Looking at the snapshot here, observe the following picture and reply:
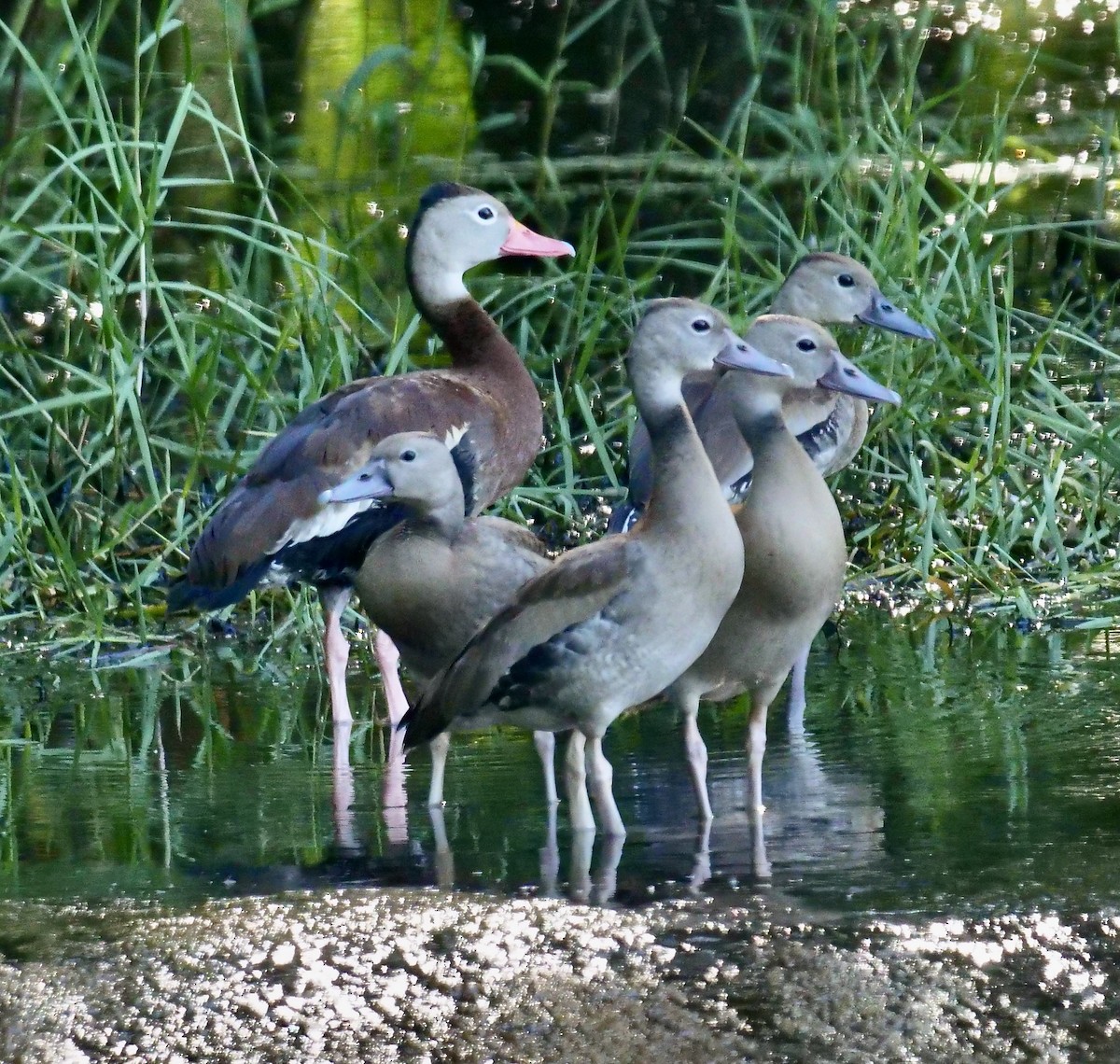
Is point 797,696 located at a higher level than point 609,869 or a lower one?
lower

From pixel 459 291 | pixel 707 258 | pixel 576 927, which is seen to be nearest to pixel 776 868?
pixel 576 927

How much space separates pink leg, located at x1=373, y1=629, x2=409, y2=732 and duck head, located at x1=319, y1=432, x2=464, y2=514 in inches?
41.9

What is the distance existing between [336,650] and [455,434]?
2.52 ft

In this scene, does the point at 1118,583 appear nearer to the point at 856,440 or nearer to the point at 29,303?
the point at 856,440

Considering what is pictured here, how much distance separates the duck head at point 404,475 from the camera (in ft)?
16.9

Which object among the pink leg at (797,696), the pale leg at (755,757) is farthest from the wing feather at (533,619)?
the pink leg at (797,696)

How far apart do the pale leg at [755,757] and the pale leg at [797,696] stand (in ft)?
2.79

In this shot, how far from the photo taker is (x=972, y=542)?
762 cm

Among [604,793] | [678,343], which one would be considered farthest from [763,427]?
[604,793]

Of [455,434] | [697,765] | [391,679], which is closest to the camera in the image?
[697,765]

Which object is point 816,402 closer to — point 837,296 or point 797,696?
point 837,296

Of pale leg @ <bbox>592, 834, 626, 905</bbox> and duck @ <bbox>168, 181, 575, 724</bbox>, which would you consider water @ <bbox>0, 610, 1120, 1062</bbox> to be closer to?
pale leg @ <bbox>592, 834, 626, 905</bbox>

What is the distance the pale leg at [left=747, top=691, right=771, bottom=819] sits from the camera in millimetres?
4867

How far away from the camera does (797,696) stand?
609 centimetres
